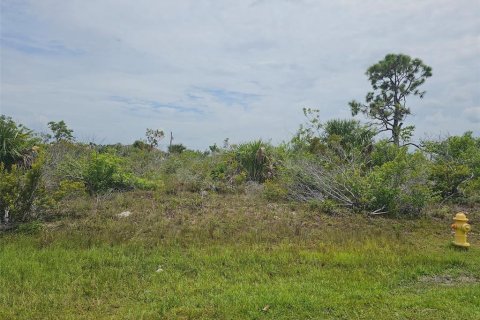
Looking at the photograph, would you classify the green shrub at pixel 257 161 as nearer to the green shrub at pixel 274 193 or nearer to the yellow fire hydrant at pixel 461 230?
the green shrub at pixel 274 193

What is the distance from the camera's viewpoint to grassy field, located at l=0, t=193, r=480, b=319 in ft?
15.6

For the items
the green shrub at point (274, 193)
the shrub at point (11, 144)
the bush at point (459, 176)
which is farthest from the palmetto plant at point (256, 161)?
the shrub at point (11, 144)

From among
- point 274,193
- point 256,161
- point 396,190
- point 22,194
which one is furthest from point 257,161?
point 22,194

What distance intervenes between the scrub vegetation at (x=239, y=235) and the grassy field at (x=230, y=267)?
1.0 inches

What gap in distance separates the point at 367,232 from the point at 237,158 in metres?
6.92

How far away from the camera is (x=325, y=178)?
11.2 meters

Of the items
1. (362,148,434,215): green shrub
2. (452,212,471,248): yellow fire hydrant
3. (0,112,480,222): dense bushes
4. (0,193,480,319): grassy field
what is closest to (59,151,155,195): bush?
(0,112,480,222): dense bushes

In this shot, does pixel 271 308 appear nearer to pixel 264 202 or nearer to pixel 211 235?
pixel 211 235

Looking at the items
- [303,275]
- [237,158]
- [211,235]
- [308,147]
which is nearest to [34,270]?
[211,235]

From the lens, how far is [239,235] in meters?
7.84

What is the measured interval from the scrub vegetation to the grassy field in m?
0.02

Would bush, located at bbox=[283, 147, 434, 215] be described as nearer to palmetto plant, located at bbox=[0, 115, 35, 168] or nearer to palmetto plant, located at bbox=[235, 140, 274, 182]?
palmetto plant, located at bbox=[235, 140, 274, 182]

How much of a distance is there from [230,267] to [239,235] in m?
1.65

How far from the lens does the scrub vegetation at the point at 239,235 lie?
490 cm
